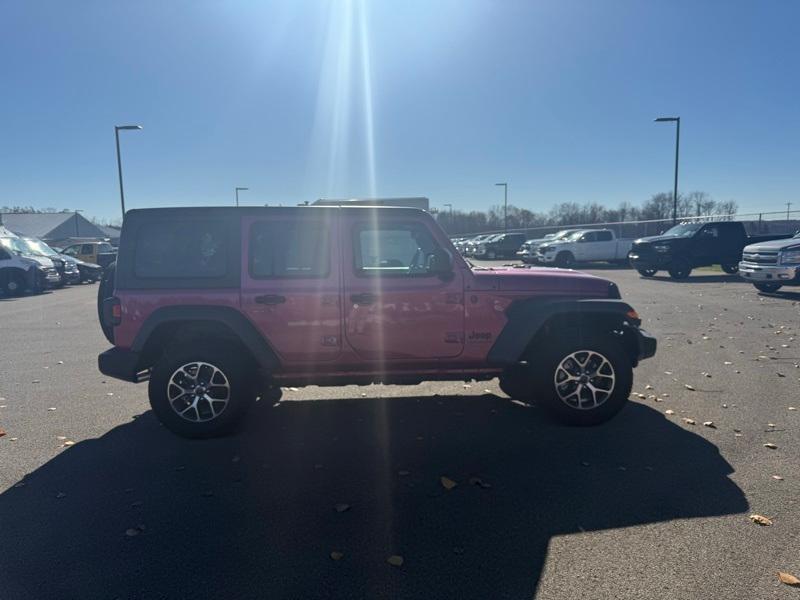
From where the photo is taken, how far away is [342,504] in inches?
143

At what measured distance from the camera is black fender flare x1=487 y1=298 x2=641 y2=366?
493 centimetres

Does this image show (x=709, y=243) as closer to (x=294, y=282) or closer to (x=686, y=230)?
(x=686, y=230)

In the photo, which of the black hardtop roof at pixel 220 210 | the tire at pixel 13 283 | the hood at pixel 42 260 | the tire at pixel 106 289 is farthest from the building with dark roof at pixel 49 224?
the black hardtop roof at pixel 220 210

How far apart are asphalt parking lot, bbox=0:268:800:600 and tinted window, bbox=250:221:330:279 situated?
4.86 feet

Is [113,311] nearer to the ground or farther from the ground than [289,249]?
nearer to the ground

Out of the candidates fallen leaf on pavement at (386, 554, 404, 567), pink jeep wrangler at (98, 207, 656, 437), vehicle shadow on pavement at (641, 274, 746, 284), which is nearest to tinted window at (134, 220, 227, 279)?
pink jeep wrangler at (98, 207, 656, 437)

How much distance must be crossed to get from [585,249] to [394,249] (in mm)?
25122

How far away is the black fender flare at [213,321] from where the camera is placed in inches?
186

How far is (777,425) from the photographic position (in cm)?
490

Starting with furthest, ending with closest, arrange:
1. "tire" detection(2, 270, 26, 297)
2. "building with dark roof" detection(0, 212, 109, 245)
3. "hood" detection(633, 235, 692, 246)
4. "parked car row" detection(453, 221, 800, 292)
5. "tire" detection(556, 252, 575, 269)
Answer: "building with dark roof" detection(0, 212, 109, 245)
"tire" detection(556, 252, 575, 269)
"hood" detection(633, 235, 692, 246)
"tire" detection(2, 270, 26, 297)
"parked car row" detection(453, 221, 800, 292)

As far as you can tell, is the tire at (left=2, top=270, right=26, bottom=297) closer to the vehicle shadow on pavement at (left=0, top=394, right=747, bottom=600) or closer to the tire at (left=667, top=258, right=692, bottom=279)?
the vehicle shadow on pavement at (left=0, top=394, right=747, bottom=600)

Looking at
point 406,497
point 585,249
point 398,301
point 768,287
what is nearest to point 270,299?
point 398,301

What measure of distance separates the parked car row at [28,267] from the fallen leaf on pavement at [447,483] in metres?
19.8

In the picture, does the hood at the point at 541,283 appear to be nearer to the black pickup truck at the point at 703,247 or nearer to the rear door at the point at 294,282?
the rear door at the point at 294,282
